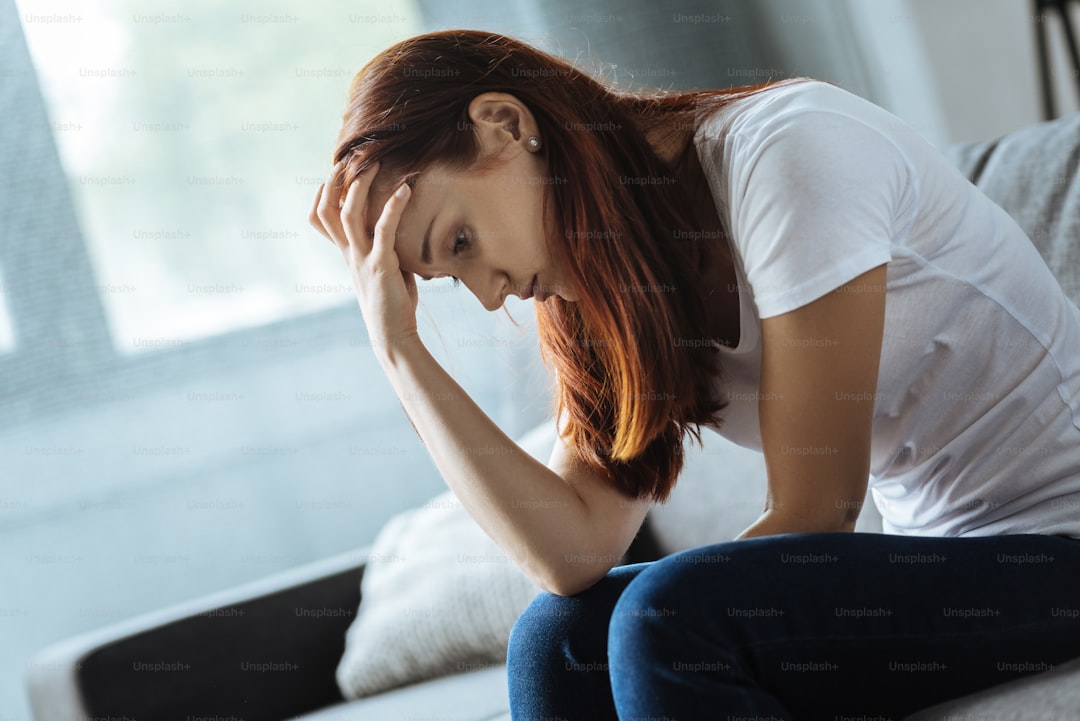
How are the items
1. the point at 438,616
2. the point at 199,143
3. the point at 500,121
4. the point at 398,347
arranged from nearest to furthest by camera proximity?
1. the point at 500,121
2. the point at 398,347
3. the point at 438,616
4. the point at 199,143

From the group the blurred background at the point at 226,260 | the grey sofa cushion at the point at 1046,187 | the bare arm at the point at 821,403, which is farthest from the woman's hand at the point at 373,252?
the blurred background at the point at 226,260

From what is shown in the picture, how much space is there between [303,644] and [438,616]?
27 cm

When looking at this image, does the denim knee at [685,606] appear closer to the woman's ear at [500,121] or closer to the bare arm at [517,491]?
the bare arm at [517,491]

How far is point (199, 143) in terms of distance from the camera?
83.4 inches

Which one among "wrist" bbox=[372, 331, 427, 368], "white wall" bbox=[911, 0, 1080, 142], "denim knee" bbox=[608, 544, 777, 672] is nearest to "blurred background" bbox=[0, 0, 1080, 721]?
"white wall" bbox=[911, 0, 1080, 142]

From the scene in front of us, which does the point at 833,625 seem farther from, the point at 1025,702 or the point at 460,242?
the point at 460,242

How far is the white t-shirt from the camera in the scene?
800mm

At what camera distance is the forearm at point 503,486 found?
3.15 feet

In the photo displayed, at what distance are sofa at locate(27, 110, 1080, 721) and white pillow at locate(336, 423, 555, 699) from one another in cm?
3

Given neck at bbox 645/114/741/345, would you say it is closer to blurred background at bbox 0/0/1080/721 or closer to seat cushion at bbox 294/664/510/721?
seat cushion at bbox 294/664/510/721

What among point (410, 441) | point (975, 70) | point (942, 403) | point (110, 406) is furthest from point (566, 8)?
point (942, 403)

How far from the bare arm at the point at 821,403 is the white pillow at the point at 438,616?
0.75 meters

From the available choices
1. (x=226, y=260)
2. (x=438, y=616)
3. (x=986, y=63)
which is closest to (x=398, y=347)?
(x=438, y=616)

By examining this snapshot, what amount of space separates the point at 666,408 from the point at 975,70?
140cm
